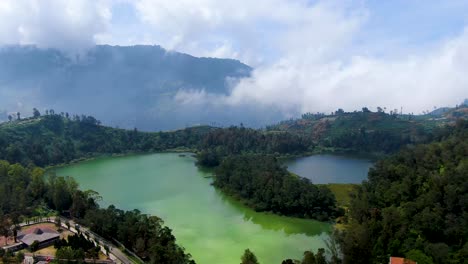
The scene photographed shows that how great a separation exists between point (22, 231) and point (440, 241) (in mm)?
38484

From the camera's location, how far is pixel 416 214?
36312 mm

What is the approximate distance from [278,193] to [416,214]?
62.6 ft

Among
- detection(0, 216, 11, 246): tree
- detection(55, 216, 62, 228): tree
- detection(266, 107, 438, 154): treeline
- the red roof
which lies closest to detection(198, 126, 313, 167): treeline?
detection(266, 107, 438, 154): treeline

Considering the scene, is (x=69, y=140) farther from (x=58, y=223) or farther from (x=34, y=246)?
(x=34, y=246)

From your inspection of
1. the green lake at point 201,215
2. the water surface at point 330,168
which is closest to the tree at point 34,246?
the green lake at point 201,215

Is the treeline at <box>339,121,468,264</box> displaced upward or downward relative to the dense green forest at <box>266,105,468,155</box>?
downward

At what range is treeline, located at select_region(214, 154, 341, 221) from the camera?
49062 mm

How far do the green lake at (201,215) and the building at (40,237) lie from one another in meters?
12.4

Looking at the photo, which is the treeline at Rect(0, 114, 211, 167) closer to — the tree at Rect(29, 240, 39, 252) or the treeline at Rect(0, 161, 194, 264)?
the treeline at Rect(0, 161, 194, 264)

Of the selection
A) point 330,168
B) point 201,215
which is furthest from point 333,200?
point 330,168

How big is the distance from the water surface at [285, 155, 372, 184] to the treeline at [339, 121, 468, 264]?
2479 centimetres

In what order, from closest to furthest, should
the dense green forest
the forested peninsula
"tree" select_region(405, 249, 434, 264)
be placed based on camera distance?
"tree" select_region(405, 249, 434, 264) < the forested peninsula < the dense green forest

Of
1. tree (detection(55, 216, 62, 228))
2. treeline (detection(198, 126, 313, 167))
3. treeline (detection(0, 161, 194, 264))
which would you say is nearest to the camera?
treeline (detection(0, 161, 194, 264))

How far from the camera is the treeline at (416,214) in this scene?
3112 centimetres
